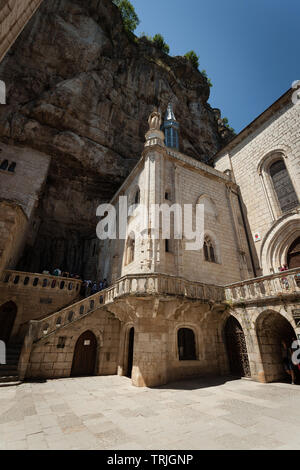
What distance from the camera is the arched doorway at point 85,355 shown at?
33.9 ft

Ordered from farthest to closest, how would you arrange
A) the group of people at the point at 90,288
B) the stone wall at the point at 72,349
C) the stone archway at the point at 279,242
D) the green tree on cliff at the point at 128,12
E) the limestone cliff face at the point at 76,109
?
the green tree on cliff at the point at 128,12, the limestone cliff face at the point at 76,109, the group of people at the point at 90,288, the stone archway at the point at 279,242, the stone wall at the point at 72,349

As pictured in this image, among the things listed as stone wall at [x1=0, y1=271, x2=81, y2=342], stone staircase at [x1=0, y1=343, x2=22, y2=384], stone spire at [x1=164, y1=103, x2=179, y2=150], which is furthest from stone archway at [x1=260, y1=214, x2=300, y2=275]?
stone staircase at [x1=0, y1=343, x2=22, y2=384]

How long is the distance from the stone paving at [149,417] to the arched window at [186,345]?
244 cm

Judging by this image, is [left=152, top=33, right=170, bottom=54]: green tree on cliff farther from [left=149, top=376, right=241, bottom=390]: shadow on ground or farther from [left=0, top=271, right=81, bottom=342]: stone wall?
[left=149, top=376, right=241, bottom=390]: shadow on ground

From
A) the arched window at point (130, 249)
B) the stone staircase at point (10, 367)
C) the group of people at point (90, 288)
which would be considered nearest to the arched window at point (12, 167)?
the group of people at point (90, 288)

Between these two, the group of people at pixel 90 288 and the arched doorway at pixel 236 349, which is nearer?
the arched doorway at pixel 236 349

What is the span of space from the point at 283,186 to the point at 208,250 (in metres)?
7.31

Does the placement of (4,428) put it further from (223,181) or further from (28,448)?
(223,181)

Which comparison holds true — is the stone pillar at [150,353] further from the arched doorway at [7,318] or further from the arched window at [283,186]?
the arched window at [283,186]

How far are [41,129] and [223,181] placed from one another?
58.8ft

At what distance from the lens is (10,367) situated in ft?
30.3

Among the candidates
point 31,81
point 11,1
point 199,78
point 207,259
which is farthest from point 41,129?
point 199,78

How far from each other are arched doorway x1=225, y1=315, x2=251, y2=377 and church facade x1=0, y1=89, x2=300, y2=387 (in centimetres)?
5

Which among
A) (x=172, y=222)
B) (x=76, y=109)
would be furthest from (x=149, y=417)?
(x=76, y=109)
